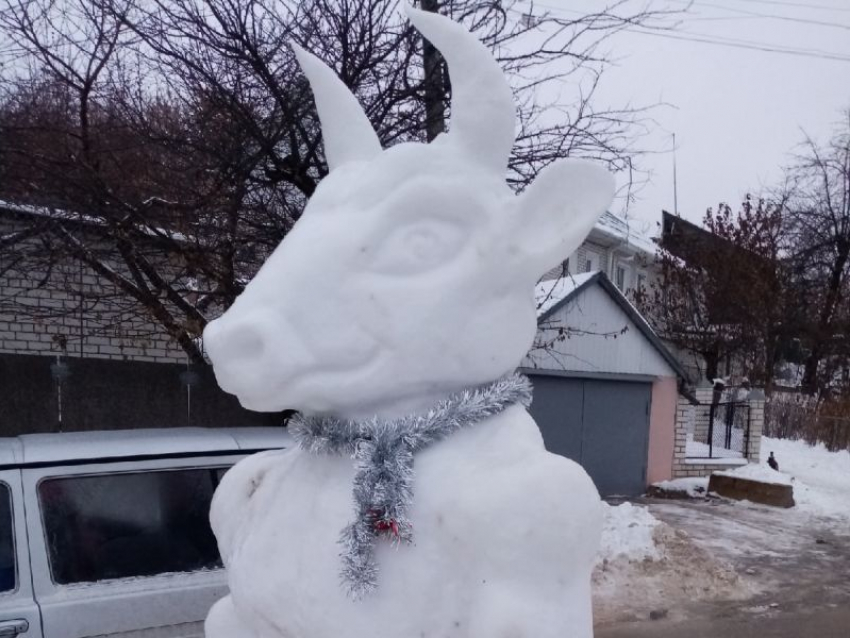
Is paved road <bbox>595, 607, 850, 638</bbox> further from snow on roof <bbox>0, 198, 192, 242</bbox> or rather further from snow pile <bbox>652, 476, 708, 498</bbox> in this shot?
snow pile <bbox>652, 476, 708, 498</bbox>

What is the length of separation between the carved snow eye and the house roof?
251 inches

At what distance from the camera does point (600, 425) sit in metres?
11.4

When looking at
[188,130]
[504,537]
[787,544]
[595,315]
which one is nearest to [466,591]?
[504,537]

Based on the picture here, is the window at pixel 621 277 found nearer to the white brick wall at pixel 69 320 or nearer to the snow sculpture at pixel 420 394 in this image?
the white brick wall at pixel 69 320

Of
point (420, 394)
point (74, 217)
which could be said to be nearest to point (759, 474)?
point (74, 217)

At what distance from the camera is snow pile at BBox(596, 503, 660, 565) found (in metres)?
7.48

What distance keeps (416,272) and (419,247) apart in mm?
63

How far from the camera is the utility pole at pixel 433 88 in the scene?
6.51m

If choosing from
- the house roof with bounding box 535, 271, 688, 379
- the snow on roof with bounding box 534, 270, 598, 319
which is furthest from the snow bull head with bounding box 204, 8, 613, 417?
the snow on roof with bounding box 534, 270, 598, 319

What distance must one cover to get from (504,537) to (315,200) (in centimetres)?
100

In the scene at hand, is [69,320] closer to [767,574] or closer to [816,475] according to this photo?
[767,574]

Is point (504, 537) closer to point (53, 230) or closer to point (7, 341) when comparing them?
point (53, 230)

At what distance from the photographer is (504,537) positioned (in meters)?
1.76

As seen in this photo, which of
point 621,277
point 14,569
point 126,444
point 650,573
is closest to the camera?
point 14,569
